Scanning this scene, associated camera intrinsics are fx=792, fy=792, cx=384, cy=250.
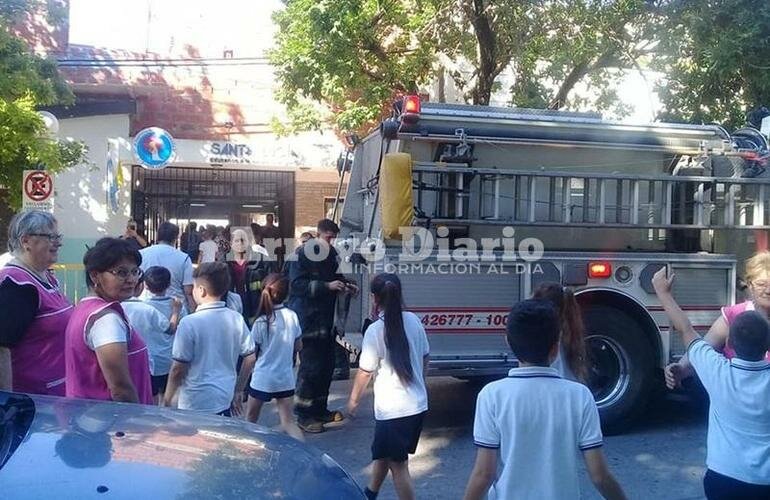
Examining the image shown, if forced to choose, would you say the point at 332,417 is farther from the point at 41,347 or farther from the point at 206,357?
the point at 41,347

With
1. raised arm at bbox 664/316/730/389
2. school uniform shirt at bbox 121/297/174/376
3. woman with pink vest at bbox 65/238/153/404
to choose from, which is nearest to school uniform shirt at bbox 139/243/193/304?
school uniform shirt at bbox 121/297/174/376

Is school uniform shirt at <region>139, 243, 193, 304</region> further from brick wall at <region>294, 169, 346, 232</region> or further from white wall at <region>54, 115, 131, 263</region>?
brick wall at <region>294, 169, 346, 232</region>

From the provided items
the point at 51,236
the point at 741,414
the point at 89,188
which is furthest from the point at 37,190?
the point at 741,414

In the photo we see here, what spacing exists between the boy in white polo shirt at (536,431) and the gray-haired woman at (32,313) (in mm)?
2062

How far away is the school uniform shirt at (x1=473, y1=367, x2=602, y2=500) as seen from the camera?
278 cm

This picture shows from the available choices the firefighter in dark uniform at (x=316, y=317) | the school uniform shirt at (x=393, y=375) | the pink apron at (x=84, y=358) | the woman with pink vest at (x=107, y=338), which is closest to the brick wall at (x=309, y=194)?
the firefighter in dark uniform at (x=316, y=317)

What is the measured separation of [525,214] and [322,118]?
876cm

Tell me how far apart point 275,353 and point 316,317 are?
4.14ft

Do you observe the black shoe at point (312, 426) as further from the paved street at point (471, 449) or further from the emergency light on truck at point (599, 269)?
the emergency light on truck at point (599, 269)

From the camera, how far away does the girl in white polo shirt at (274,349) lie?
5.68 m

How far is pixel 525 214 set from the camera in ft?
22.8

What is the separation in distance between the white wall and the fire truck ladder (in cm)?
993

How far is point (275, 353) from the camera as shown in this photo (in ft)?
18.7

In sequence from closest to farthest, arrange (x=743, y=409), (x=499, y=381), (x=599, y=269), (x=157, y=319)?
(x=499, y=381)
(x=743, y=409)
(x=157, y=319)
(x=599, y=269)
